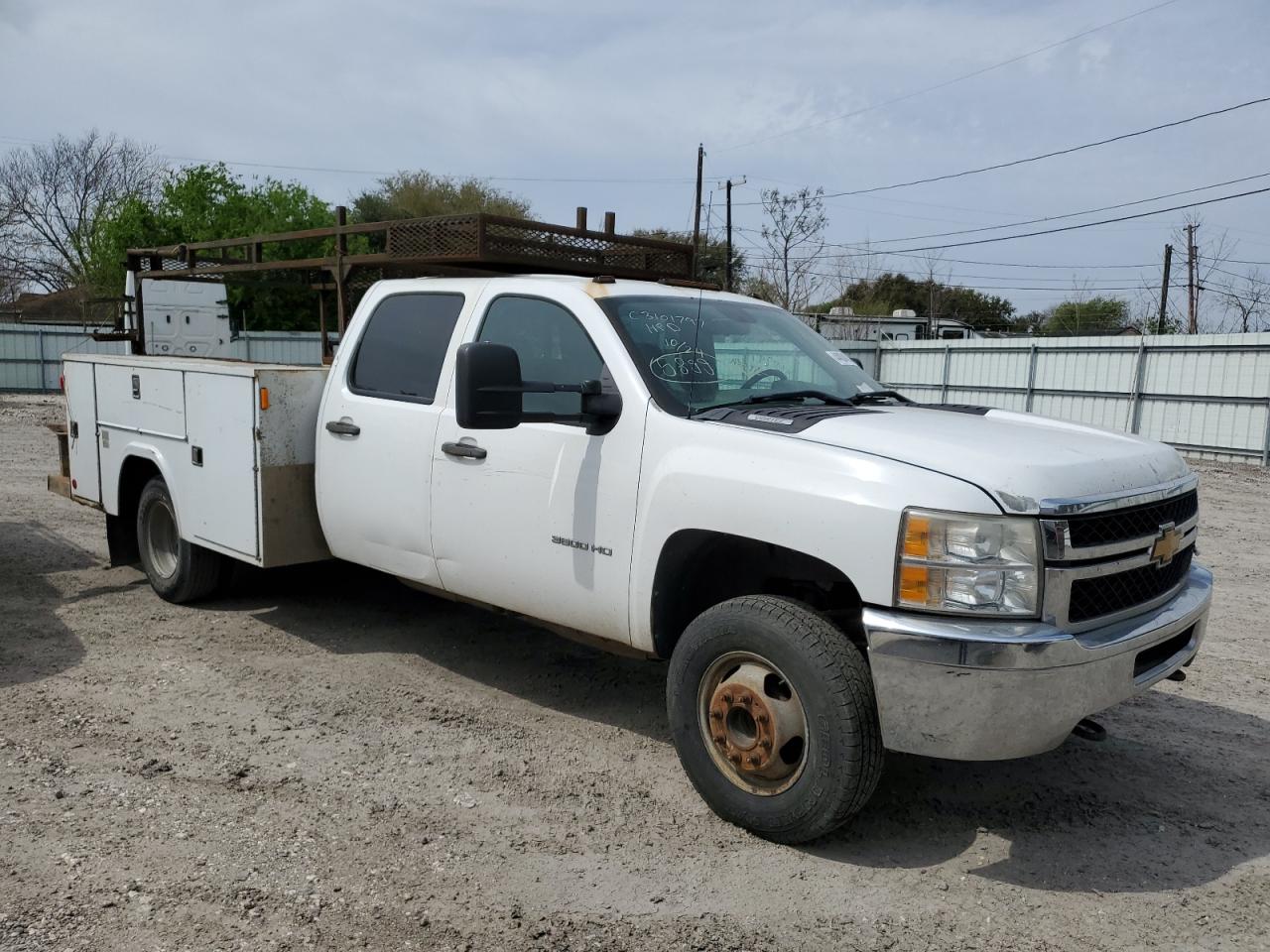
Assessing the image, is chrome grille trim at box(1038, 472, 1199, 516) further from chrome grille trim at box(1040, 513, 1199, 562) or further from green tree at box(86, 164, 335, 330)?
green tree at box(86, 164, 335, 330)

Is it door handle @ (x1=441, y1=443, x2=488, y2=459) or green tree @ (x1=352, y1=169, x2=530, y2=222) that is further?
green tree @ (x1=352, y1=169, x2=530, y2=222)

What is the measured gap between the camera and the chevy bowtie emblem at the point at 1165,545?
3.64 m

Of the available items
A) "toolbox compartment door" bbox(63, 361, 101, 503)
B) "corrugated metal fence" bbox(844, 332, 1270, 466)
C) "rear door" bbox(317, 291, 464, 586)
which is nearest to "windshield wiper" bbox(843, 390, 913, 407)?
"rear door" bbox(317, 291, 464, 586)

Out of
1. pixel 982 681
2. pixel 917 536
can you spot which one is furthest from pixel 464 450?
pixel 982 681

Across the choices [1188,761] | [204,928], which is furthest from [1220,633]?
[204,928]

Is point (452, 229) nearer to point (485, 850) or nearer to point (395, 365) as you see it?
point (395, 365)

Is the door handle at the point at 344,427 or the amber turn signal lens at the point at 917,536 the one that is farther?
the door handle at the point at 344,427

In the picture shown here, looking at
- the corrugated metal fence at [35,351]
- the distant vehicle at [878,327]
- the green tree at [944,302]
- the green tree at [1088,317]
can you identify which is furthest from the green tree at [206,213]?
the green tree at [1088,317]

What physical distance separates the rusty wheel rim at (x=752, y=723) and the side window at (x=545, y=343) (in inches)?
50.9

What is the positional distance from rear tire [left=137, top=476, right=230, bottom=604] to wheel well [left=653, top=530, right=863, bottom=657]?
11.1ft

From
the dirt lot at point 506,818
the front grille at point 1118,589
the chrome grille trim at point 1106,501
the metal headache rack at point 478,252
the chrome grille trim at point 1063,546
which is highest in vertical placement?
the metal headache rack at point 478,252

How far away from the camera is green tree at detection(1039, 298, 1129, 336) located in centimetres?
4597

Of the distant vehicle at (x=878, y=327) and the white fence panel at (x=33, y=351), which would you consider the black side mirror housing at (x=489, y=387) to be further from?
the white fence panel at (x=33, y=351)

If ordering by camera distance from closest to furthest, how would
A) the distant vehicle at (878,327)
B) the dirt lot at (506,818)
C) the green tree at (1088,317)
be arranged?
1. the dirt lot at (506,818)
2. the distant vehicle at (878,327)
3. the green tree at (1088,317)
